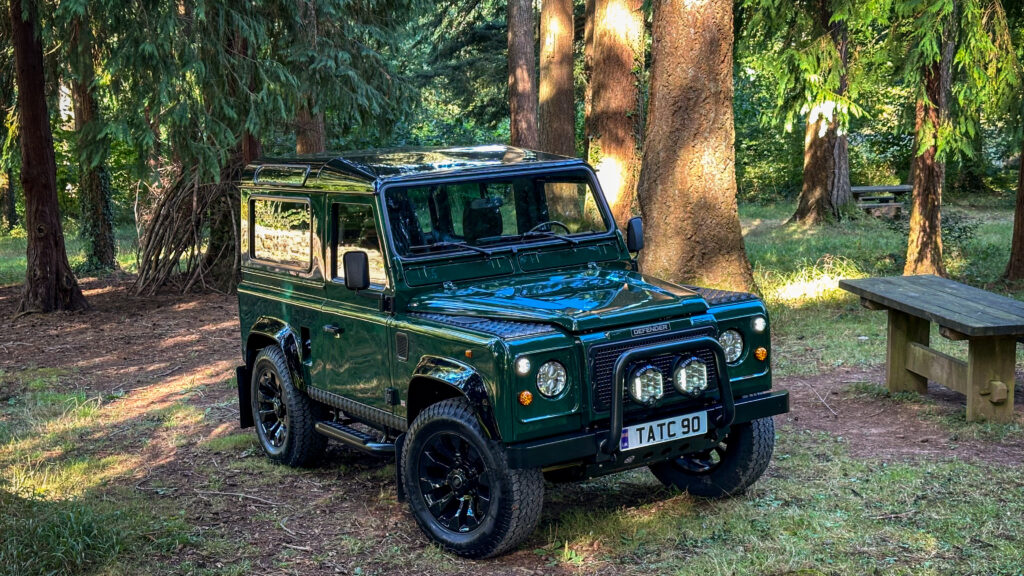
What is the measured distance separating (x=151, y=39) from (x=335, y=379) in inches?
316

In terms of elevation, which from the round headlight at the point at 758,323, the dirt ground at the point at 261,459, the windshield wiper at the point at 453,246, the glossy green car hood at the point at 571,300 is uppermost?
the windshield wiper at the point at 453,246

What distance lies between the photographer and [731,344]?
5566 mm

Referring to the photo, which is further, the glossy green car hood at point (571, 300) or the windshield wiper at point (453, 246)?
the windshield wiper at point (453, 246)

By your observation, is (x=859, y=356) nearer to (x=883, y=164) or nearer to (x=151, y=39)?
(x=151, y=39)

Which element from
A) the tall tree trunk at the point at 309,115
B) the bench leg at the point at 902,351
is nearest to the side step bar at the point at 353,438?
the bench leg at the point at 902,351

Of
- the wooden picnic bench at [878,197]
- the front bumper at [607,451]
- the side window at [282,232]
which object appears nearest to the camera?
the front bumper at [607,451]

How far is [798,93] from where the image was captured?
12992 millimetres

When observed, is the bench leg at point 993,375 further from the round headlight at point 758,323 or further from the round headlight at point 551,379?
the round headlight at point 551,379

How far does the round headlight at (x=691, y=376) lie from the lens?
5180 millimetres

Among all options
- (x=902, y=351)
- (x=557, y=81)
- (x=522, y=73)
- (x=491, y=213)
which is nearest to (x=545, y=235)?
(x=491, y=213)

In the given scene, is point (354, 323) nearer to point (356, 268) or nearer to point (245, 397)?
point (356, 268)

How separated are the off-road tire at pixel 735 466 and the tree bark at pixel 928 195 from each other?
7.42 meters

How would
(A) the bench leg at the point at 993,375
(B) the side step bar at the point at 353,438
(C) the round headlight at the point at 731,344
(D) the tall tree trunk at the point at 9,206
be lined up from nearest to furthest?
(C) the round headlight at the point at 731,344
(B) the side step bar at the point at 353,438
(A) the bench leg at the point at 993,375
(D) the tall tree trunk at the point at 9,206

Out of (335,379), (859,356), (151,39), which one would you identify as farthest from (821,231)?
(335,379)
